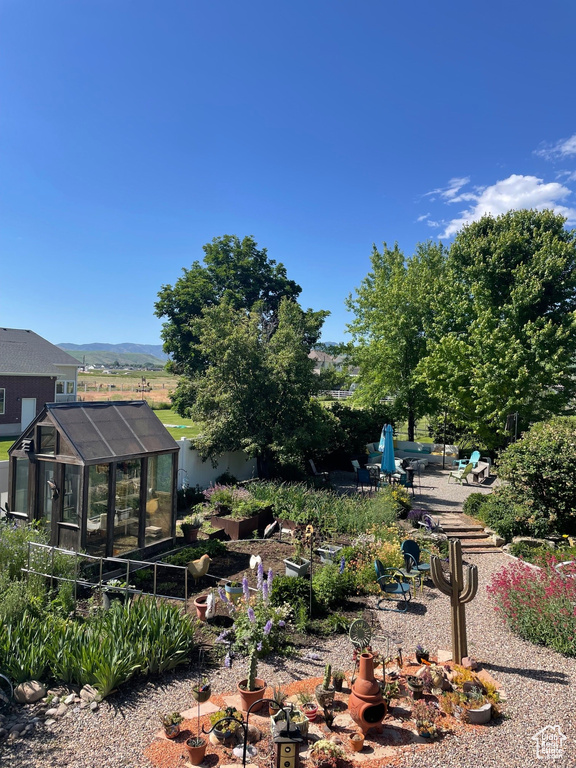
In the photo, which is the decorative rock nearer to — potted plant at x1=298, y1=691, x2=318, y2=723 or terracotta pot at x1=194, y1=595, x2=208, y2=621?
terracotta pot at x1=194, y1=595, x2=208, y2=621

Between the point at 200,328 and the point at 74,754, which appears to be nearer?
the point at 74,754

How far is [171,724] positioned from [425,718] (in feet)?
8.37

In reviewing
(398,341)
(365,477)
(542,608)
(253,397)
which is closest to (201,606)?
(542,608)

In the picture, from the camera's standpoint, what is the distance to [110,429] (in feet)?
32.3

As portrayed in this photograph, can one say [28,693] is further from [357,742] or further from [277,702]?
[357,742]

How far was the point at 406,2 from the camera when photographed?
970 centimetres

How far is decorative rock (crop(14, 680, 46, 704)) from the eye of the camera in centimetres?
536

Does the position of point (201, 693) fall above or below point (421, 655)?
above

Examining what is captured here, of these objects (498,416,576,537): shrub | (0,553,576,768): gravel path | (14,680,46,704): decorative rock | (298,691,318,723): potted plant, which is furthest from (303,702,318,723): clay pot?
(498,416,576,537): shrub

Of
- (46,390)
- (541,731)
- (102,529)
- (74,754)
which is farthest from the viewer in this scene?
(46,390)

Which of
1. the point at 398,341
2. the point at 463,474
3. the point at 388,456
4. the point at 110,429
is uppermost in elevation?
the point at 398,341

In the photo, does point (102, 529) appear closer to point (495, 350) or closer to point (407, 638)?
point (407, 638)

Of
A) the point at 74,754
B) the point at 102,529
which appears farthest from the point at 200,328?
the point at 74,754

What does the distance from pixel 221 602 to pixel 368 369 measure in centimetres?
2070
